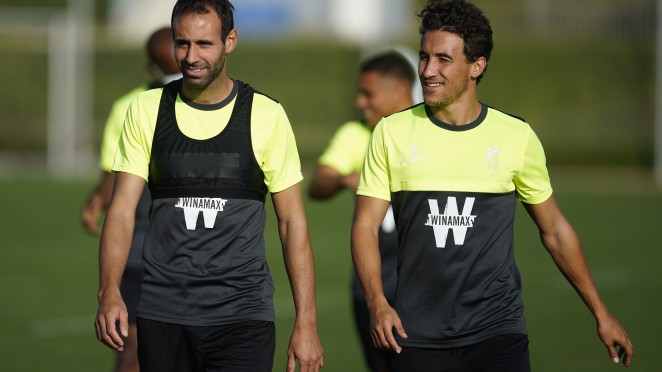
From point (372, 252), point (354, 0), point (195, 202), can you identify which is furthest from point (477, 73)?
point (354, 0)

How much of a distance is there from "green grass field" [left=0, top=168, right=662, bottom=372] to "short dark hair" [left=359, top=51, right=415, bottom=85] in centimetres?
285

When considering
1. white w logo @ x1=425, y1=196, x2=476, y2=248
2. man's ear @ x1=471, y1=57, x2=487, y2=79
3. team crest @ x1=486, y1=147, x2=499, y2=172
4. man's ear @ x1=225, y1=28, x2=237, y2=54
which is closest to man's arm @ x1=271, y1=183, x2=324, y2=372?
white w logo @ x1=425, y1=196, x2=476, y2=248

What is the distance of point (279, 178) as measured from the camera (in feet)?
16.5

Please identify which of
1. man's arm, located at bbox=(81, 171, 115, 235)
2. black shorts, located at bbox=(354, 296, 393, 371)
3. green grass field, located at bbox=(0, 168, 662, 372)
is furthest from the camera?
green grass field, located at bbox=(0, 168, 662, 372)

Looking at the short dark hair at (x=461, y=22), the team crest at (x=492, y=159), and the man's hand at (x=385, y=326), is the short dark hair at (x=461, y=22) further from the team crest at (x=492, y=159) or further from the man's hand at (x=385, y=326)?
the man's hand at (x=385, y=326)

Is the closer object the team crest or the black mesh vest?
the black mesh vest

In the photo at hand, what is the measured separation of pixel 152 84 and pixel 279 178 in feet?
8.05

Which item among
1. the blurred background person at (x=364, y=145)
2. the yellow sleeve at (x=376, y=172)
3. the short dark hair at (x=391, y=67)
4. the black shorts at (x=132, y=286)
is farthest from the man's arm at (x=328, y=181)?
the yellow sleeve at (x=376, y=172)

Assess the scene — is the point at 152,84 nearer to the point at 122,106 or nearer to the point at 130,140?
the point at 122,106

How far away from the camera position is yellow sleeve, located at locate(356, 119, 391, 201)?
5090 millimetres

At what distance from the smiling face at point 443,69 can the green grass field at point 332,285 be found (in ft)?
14.2

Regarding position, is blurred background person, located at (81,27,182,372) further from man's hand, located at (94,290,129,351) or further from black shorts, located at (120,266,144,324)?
man's hand, located at (94,290,129,351)

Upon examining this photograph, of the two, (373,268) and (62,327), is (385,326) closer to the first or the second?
(373,268)

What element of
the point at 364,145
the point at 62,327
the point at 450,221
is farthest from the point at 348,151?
the point at 62,327
